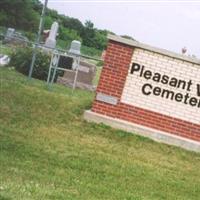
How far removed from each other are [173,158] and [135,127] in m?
1.54

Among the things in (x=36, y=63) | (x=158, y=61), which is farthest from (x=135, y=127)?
(x=36, y=63)

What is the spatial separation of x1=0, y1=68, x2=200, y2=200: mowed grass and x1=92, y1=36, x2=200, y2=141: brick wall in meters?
0.57

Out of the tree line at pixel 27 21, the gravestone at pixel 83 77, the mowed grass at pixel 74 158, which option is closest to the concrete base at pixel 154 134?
the mowed grass at pixel 74 158

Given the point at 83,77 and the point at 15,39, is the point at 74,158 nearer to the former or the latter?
the point at 83,77

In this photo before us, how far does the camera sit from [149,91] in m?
14.4

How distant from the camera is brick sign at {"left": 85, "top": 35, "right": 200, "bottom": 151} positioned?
14.2 m

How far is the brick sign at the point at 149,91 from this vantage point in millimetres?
14227

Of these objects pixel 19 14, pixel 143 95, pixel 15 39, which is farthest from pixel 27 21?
pixel 143 95

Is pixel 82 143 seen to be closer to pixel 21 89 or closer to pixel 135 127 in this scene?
pixel 135 127

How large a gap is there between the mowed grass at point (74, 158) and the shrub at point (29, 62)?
20.4 ft

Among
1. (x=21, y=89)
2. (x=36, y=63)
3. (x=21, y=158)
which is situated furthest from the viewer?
(x=36, y=63)

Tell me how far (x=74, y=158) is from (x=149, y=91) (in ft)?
12.7

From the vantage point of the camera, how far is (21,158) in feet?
33.0

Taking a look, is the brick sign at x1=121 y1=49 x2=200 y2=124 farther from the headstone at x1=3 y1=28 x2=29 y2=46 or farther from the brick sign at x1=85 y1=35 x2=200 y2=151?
the headstone at x1=3 y1=28 x2=29 y2=46
